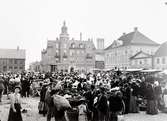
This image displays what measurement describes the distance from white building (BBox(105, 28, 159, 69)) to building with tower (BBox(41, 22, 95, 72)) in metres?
15.2

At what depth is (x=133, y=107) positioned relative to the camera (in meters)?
15.6

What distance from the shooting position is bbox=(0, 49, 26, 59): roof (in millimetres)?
95119

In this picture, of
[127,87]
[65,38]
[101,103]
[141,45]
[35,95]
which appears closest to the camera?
[101,103]

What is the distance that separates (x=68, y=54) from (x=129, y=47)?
89.3 feet

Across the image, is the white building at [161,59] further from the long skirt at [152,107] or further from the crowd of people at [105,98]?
the long skirt at [152,107]

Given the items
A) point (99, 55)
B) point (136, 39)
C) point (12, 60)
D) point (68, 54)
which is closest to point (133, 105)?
point (136, 39)

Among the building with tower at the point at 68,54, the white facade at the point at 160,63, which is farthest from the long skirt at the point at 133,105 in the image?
the building with tower at the point at 68,54

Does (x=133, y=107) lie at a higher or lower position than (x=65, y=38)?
lower

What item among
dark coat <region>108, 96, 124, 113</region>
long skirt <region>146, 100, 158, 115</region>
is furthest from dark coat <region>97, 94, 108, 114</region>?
long skirt <region>146, 100, 158, 115</region>

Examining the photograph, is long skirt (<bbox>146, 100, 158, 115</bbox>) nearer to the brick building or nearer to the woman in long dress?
the woman in long dress

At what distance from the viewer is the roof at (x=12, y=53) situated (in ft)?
312

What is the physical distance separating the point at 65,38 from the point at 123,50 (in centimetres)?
2388

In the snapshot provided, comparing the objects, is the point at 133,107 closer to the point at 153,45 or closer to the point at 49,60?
the point at 153,45

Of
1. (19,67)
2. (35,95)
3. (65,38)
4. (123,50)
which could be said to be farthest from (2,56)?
(35,95)
